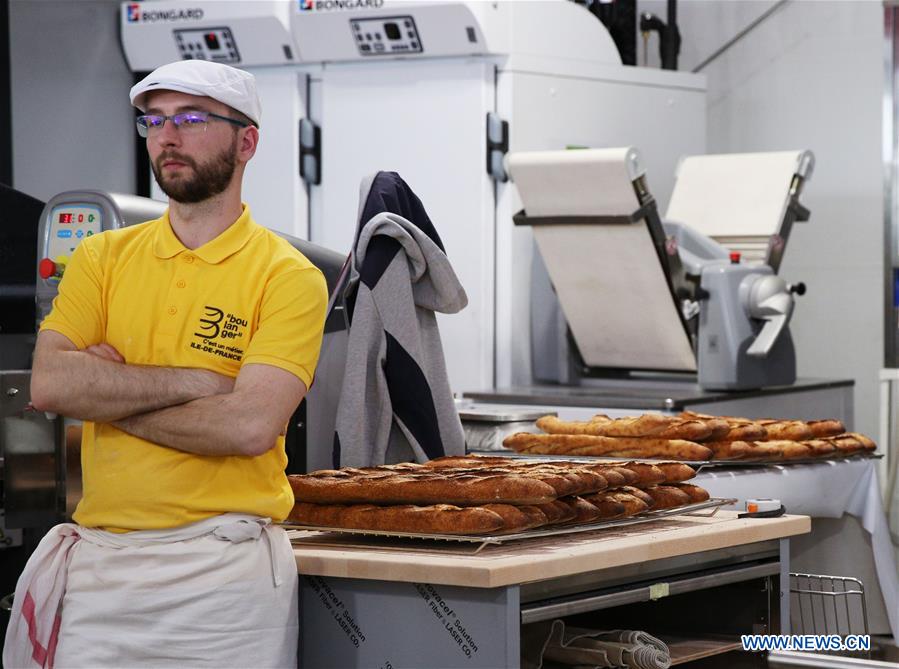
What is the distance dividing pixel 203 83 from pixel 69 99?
342 centimetres

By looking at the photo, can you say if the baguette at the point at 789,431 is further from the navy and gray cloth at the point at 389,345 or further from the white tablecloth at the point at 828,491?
the navy and gray cloth at the point at 389,345

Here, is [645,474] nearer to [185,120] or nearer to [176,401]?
[176,401]

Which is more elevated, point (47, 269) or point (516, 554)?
point (47, 269)

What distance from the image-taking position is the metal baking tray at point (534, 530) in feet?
8.20

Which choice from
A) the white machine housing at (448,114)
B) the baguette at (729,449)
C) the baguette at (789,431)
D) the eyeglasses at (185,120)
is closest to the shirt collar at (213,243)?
the eyeglasses at (185,120)

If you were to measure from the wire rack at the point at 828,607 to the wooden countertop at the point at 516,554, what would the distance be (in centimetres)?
80

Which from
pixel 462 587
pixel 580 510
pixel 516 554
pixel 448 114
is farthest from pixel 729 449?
pixel 448 114

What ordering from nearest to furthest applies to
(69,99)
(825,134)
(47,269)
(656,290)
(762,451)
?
(47,269), (762,451), (656,290), (69,99), (825,134)

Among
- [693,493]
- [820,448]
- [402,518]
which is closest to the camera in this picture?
[402,518]

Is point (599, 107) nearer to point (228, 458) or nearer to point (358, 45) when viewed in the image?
point (358, 45)

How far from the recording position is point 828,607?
3969 mm

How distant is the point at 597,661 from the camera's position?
269 centimetres

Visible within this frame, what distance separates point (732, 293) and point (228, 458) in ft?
8.81

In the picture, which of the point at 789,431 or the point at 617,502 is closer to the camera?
the point at 617,502
